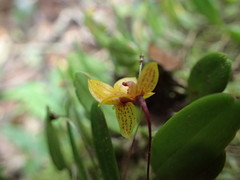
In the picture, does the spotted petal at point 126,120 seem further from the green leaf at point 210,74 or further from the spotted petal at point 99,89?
the green leaf at point 210,74

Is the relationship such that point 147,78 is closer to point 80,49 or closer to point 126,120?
point 126,120

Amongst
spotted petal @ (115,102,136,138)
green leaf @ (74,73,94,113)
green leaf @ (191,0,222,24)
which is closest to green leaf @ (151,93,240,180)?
spotted petal @ (115,102,136,138)

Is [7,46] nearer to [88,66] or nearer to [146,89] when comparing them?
[88,66]

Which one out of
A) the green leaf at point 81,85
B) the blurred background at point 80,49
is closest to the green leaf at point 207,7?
the blurred background at point 80,49

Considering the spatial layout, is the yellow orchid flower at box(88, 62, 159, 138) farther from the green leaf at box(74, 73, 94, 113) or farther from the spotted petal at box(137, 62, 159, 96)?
the green leaf at box(74, 73, 94, 113)

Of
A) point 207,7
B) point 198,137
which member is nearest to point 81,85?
point 198,137

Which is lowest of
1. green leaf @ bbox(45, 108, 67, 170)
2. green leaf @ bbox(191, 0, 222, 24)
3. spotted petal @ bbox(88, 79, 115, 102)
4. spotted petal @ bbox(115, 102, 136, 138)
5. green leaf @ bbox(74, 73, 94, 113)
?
green leaf @ bbox(45, 108, 67, 170)
